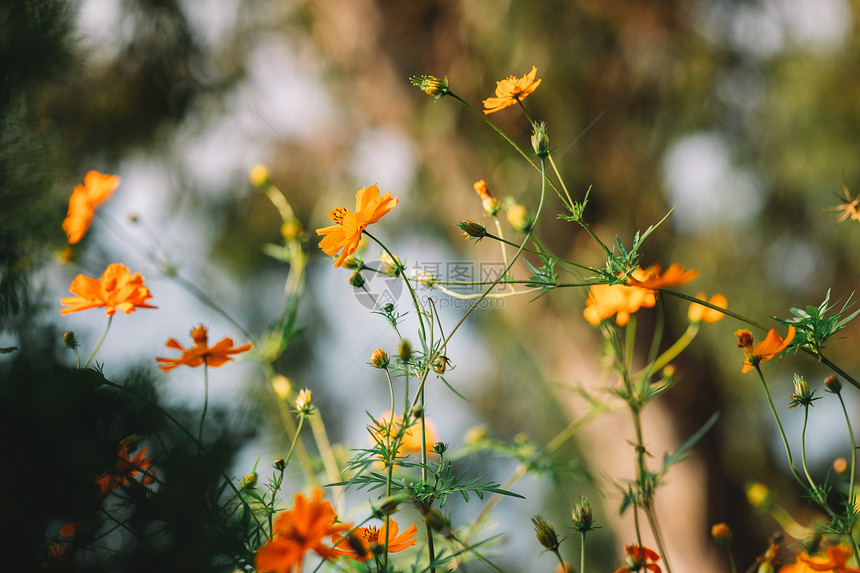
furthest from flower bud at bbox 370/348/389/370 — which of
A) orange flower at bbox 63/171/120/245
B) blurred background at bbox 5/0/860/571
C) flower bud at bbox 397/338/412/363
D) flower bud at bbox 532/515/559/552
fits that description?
blurred background at bbox 5/0/860/571

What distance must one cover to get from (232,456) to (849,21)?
168 centimetres

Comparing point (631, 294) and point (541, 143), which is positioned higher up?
point (541, 143)

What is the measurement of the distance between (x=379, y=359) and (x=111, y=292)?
195 millimetres

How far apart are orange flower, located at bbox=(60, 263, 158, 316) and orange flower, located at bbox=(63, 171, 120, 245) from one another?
83 mm

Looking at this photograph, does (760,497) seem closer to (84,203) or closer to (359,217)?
(359,217)

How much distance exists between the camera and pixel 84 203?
1.62 ft

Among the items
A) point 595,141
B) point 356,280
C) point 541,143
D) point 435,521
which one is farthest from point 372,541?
point 595,141

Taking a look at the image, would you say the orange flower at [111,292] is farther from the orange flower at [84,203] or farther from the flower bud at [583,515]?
the flower bud at [583,515]

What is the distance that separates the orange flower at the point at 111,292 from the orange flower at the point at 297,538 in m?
0.19

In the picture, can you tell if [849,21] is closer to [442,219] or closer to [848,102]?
[848,102]

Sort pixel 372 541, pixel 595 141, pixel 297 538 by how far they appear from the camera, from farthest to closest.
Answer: pixel 595 141 < pixel 372 541 < pixel 297 538

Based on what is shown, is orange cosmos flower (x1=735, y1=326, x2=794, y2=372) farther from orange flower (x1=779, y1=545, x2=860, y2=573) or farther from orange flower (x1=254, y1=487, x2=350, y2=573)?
orange flower (x1=254, y1=487, x2=350, y2=573)

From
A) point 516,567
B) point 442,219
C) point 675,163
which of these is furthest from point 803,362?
point 442,219

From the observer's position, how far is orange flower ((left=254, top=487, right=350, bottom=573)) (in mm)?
235
